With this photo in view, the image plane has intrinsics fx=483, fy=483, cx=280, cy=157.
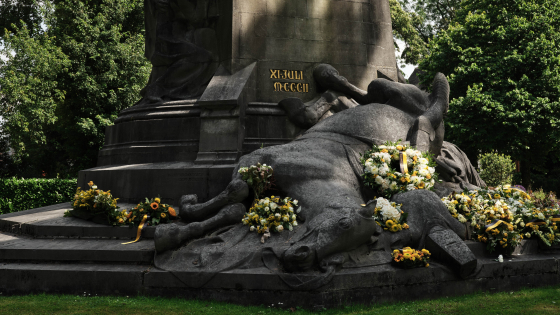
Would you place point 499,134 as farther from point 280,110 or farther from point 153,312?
point 153,312

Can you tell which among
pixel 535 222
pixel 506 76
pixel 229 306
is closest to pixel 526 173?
pixel 506 76

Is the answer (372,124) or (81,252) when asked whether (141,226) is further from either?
(372,124)

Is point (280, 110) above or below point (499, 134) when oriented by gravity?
below

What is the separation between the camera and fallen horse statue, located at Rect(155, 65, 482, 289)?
17.6 feet

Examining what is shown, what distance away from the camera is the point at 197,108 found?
934 centimetres

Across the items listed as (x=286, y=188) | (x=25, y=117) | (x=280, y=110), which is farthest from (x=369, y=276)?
(x=25, y=117)

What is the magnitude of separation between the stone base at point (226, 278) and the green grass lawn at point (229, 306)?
136 mm

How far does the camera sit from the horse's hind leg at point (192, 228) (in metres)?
5.89

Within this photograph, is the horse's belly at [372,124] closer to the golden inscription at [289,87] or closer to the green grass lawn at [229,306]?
the golden inscription at [289,87]

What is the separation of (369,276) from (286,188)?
76.2 inches

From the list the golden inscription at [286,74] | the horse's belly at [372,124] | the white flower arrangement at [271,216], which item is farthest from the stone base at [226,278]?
the golden inscription at [286,74]

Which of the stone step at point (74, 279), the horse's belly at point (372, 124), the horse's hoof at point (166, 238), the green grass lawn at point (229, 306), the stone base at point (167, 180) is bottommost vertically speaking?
the green grass lawn at point (229, 306)

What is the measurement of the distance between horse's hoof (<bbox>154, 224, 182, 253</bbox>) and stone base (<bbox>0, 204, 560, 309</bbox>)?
0.27 meters

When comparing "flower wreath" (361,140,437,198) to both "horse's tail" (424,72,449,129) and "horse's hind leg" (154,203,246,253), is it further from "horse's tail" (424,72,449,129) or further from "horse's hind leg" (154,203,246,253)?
"horse's hind leg" (154,203,246,253)
